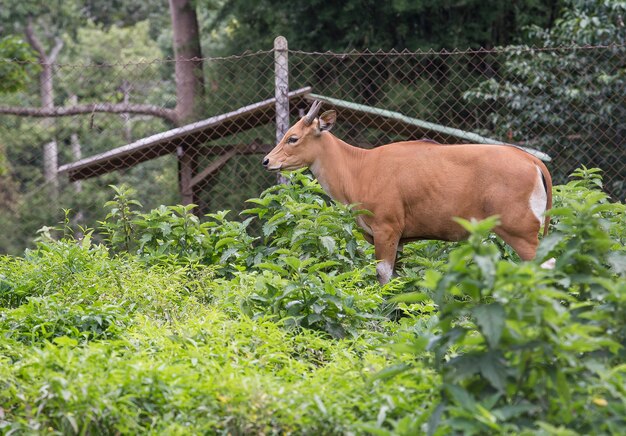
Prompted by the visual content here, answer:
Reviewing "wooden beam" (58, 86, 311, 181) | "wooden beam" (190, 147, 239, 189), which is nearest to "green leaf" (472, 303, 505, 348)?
"wooden beam" (58, 86, 311, 181)

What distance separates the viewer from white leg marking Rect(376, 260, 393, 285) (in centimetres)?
755

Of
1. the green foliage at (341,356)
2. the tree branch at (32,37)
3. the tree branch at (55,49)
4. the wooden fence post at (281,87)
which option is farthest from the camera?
the tree branch at (55,49)

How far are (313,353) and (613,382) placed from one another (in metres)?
1.90

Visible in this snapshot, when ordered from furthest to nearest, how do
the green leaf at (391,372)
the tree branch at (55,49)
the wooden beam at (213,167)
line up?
the tree branch at (55,49) → the wooden beam at (213,167) → the green leaf at (391,372)

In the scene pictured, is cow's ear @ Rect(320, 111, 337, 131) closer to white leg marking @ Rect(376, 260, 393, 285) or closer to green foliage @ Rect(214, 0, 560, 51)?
white leg marking @ Rect(376, 260, 393, 285)

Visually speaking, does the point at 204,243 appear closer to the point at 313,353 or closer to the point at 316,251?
the point at 316,251

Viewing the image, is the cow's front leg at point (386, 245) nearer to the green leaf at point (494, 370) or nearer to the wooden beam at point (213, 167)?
the green leaf at point (494, 370)

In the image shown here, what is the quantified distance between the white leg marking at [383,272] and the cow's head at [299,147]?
120 centimetres

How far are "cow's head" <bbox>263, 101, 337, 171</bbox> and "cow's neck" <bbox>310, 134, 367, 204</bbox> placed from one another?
0.28ft

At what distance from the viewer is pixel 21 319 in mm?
5617

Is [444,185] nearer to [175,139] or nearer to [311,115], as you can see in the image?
[311,115]

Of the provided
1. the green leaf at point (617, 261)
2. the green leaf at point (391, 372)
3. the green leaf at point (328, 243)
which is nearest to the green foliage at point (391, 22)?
the green leaf at point (328, 243)

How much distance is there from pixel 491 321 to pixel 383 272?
3883 millimetres

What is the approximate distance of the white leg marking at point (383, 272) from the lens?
7.55 metres
